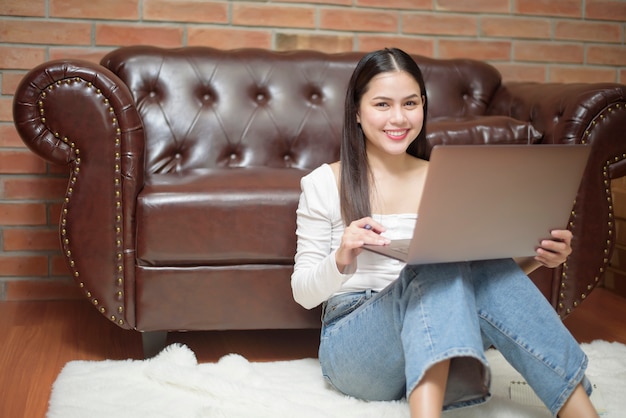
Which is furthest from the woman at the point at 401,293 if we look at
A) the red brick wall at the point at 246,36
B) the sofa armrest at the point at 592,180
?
the red brick wall at the point at 246,36

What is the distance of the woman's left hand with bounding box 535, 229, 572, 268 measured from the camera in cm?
120

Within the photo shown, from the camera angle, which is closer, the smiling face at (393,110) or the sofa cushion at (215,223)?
the smiling face at (393,110)

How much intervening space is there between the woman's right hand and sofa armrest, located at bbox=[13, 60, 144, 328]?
70 cm

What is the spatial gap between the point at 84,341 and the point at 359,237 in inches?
45.0

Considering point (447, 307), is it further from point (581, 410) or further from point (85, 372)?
point (85, 372)

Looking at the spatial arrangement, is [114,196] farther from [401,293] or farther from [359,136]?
[401,293]

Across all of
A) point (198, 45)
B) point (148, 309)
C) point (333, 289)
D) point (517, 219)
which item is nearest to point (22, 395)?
point (148, 309)

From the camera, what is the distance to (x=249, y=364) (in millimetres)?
1661

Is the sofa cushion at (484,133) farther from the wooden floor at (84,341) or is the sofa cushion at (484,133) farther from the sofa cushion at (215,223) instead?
the wooden floor at (84,341)

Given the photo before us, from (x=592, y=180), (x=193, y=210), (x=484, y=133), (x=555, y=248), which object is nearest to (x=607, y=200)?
(x=592, y=180)

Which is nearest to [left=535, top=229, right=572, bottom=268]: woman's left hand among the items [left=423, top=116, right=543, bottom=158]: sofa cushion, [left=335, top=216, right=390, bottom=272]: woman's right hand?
[left=335, top=216, right=390, bottom=272]: woman's right hand

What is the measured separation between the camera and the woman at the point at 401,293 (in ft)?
3.69

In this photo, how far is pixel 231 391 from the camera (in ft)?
4.91

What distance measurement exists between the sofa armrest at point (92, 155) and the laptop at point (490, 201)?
792 millimetres
